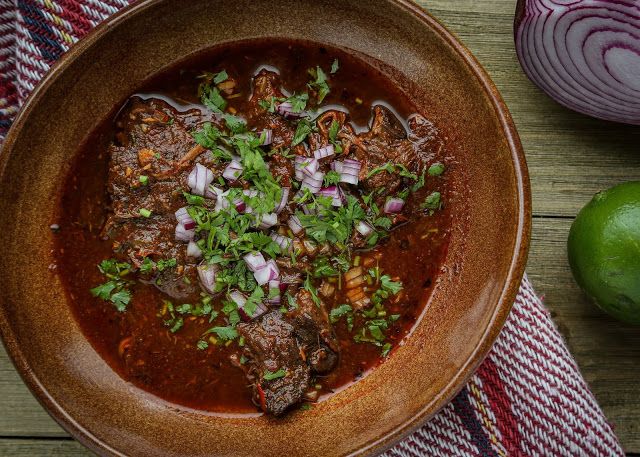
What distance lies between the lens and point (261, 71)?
3.27 meters

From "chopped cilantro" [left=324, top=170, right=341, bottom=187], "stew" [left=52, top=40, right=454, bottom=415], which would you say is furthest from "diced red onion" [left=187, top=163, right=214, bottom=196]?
"chopped cilantro" [left=324, top=170, right=341, bottom=187]

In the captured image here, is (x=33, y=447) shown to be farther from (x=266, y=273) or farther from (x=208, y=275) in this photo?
(x=266, y=273)

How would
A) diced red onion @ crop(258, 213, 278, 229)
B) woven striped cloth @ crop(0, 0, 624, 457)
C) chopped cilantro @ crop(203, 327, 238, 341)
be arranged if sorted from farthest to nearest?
woven striped cloth @ crop(0, 0, 624, 457) → chopped cilantro @ crop(203, 327, 238, 341) → diced red onion @ crop(258, 213, 278, 229)

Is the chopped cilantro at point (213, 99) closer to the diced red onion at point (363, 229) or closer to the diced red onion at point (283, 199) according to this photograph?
the diced red onion at point (283, 199)

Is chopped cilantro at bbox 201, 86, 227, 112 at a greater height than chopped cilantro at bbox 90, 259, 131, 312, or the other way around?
chopped cilantro at bbox 201, 86, 227, 112

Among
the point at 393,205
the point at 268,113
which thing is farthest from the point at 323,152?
the point at 393,205

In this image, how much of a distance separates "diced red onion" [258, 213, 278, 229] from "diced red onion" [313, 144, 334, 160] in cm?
37

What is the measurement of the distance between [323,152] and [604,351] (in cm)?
Answer: 204

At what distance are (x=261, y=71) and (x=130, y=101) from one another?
69cm

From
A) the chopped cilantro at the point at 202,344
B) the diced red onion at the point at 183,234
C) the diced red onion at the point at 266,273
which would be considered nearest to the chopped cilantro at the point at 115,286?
the diced red onion at the point at 183,234

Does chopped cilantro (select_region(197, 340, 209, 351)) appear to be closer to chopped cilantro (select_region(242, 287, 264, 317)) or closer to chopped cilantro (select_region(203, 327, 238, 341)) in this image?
chopped cilantro (select_region(203, 327, 238, 341))

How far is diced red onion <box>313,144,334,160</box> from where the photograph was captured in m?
3.17

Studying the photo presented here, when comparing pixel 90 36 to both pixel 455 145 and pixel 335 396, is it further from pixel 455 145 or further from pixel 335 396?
pixel 335 396

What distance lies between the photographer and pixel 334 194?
318cm
